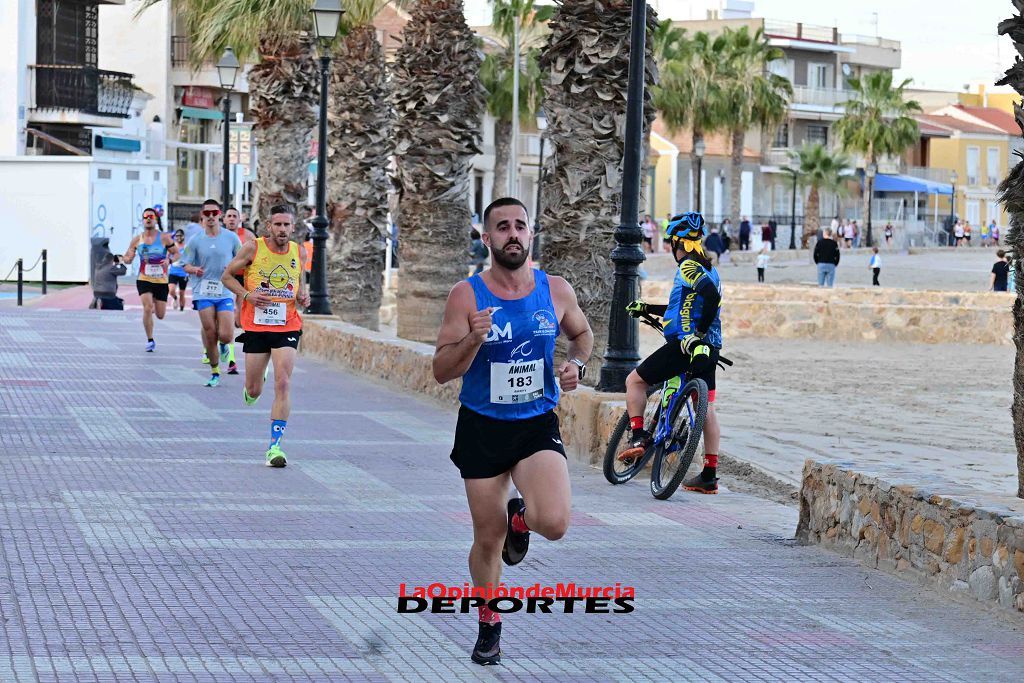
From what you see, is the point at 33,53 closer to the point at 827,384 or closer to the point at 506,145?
the point at 506,145

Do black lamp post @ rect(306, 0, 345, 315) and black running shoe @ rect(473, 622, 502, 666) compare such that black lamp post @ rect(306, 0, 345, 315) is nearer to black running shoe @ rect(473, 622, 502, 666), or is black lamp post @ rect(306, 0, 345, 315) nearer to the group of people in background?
black running shoe @ rect(473, 622, 502, 666)

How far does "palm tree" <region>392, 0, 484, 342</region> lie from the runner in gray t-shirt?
16.8 feet

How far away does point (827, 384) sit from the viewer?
21.6 m

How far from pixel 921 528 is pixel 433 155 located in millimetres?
14707

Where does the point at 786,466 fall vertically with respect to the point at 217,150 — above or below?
below

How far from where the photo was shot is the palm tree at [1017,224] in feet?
25.2

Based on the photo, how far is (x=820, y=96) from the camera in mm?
88625

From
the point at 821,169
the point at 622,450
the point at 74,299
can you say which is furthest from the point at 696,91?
the point at 622,450

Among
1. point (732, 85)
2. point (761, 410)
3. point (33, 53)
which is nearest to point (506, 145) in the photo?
point (732, 85)

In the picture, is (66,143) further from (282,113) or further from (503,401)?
(503,401)

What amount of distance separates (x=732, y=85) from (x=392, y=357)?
54.8m

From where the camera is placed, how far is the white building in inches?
1463

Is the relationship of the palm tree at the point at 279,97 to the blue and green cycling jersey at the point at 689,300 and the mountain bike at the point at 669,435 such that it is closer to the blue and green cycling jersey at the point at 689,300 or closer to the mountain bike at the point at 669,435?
the mountain bike at the point at 669,435

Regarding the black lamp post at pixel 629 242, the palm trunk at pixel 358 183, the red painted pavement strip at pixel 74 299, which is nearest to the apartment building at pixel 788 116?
the red painted pavement strip at pixel 74 299
